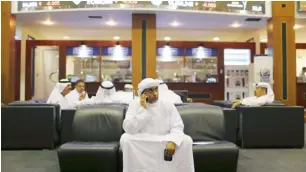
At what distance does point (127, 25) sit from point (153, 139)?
331 inches

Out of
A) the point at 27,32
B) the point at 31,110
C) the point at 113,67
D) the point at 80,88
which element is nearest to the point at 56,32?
the point at 27,32

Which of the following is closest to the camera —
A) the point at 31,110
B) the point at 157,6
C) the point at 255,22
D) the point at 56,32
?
the point at 31,110

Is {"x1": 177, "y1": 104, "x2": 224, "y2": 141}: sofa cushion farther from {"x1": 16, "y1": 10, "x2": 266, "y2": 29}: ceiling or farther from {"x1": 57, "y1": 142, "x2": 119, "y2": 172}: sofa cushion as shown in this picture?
{"x1": 16, "y1": 10, "x2": 266, "y2": 29}: ceiling

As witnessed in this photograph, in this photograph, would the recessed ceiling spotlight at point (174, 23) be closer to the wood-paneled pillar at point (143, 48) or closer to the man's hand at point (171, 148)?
the wood-paneled pillar at point (143, 48)

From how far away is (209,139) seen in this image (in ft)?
13.5

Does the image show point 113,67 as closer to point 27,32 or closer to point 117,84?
point 117,84

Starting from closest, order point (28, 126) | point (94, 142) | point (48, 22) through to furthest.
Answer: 1. point (94, 142)
2. point (28, 126)
3. point (48, 22)

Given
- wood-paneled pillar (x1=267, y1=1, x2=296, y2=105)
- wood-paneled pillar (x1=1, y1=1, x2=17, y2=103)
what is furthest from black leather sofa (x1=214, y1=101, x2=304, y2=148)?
wood-paneled pillar (x1=1, y1=1, x2=17, y2=103)

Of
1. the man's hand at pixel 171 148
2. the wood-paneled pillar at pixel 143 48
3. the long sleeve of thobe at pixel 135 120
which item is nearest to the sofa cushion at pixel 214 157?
the man's hand at pixel 171 148

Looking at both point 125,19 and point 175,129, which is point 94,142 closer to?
point 175,129

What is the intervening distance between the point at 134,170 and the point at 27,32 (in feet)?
33.8

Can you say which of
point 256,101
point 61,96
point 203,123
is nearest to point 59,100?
point 61,96

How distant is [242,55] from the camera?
12469 mm

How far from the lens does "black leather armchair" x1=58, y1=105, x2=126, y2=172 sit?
145 inches
